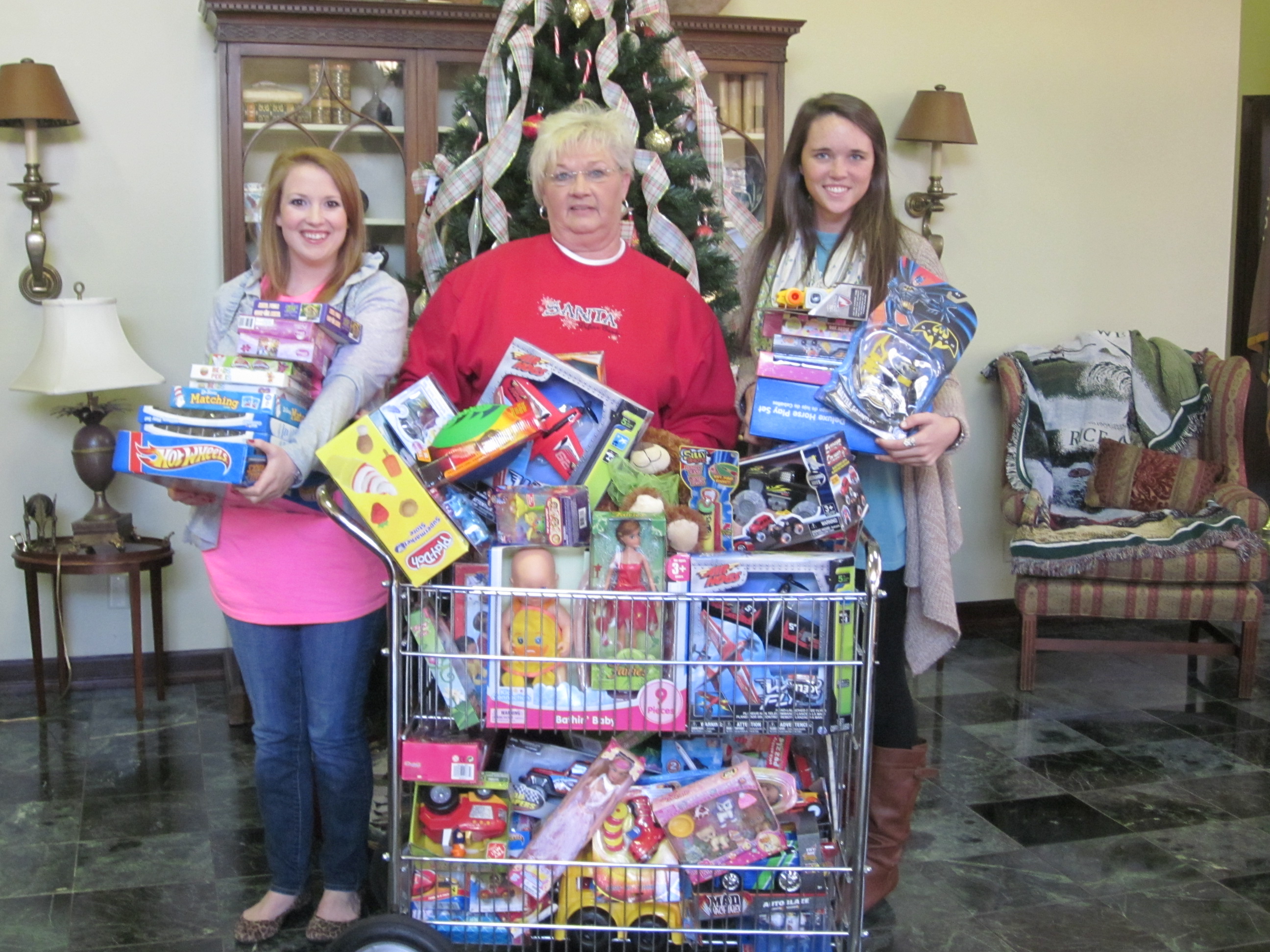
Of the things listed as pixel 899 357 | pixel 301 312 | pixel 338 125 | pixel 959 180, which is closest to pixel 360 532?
pixel 301 312

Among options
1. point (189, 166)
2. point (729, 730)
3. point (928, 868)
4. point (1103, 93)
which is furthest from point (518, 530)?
point (1103, 93)

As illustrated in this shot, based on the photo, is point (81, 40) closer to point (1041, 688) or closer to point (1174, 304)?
point (1041, 688)

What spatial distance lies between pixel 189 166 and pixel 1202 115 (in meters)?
3.71

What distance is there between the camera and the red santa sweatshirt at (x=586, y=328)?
198 centimetres

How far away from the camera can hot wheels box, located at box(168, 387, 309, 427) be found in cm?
169

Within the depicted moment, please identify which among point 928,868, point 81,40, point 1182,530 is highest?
point 81,40

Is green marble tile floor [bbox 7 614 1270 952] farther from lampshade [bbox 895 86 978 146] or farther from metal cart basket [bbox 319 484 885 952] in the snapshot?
lampshade [bbox 895 86 978 146]

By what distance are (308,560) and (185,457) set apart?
41 centimetres

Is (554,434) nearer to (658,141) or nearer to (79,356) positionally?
(658,141)

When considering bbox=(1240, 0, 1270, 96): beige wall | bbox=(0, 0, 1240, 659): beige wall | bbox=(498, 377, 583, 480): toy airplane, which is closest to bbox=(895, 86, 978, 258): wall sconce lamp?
bbox=(0, 0, 1240, 659): beige wall

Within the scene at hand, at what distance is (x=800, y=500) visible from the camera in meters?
1.74

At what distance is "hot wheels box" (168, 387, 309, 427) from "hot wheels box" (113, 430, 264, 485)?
6 centimetres

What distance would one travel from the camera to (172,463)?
1647 mm

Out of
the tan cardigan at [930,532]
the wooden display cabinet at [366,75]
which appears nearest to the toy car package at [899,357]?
the tan cardigan at [930,532]
